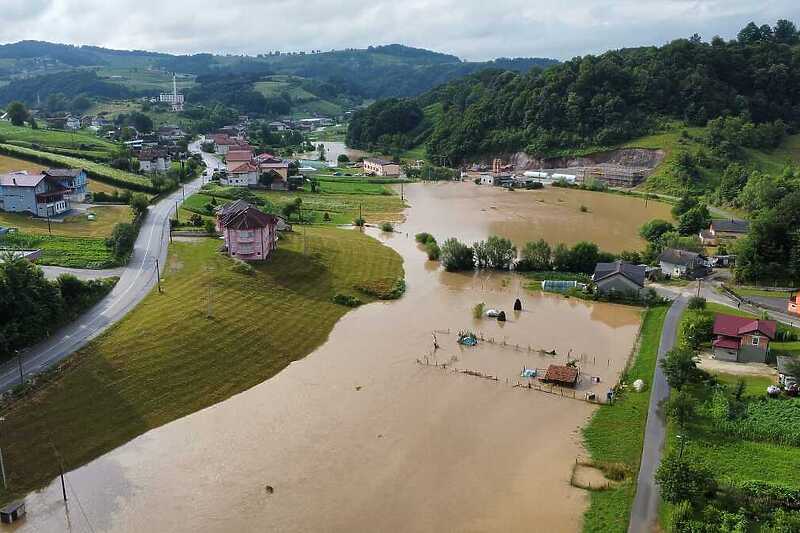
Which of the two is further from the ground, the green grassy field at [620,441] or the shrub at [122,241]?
the shrub at [122,241]

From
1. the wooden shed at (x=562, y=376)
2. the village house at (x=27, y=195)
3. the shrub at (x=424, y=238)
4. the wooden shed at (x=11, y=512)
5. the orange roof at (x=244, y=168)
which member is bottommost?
the wooden shed at (x=11, y=512)

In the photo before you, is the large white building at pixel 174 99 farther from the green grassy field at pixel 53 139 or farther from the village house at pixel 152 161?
the village house at pixel 152 161

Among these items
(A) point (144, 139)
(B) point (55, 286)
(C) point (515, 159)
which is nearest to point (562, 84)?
(C) point (515, 159)

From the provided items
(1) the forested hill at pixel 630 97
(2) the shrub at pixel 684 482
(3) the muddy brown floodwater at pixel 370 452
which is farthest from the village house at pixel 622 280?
(1) the forested hill at pixel 630 97

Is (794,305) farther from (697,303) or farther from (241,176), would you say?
(241,176)

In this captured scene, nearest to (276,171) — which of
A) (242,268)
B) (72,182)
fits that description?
(72,182)

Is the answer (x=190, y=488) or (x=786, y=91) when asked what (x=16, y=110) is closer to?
(x=190, y=488)
